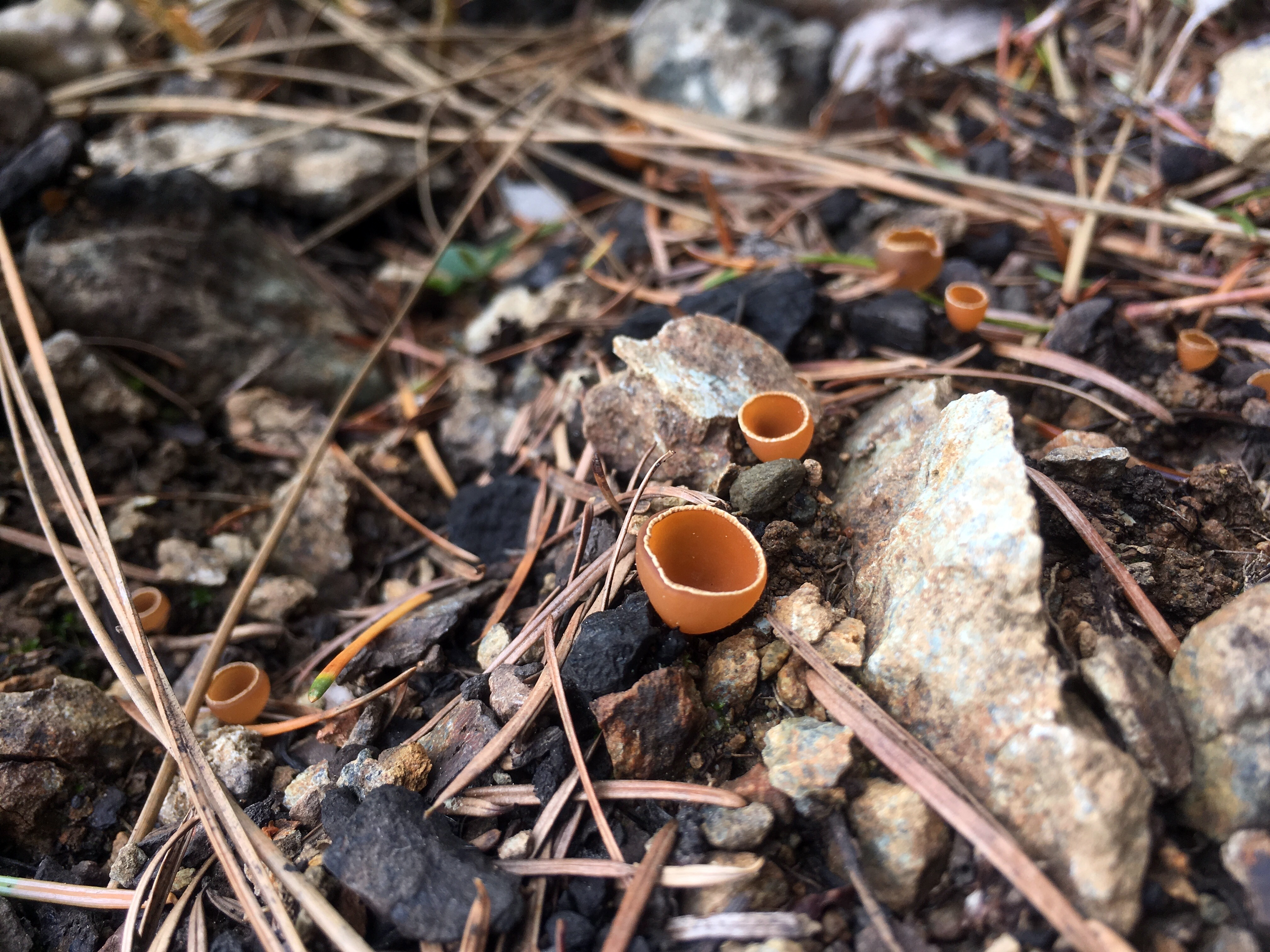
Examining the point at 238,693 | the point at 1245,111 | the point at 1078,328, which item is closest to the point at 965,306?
the point at 1078,328

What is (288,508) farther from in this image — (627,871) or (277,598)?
(627,871)

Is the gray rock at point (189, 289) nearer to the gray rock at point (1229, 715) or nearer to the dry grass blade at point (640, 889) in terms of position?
the dry grass blade at point (640, 889)

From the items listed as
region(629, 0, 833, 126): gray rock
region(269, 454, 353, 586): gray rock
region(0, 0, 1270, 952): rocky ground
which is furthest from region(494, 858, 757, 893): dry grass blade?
region(629, 0, 833, 126): gray rock

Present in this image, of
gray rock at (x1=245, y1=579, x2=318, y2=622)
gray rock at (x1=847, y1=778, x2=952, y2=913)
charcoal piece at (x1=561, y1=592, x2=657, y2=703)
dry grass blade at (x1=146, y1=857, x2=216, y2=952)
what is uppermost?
charcoal piece at (x1=561, y1=592, x2=657, y2=703)

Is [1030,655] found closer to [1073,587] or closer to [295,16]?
[1073,587]

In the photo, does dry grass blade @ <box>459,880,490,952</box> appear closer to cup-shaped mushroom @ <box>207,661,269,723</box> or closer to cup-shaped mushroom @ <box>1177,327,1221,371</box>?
cup-shaped mushroom @ <box>207,661,269,723</box>
